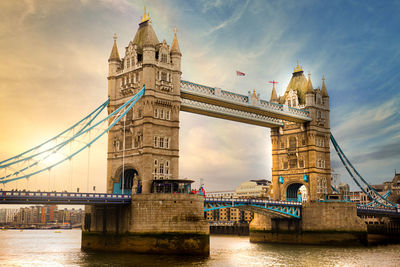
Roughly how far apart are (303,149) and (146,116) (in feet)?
121

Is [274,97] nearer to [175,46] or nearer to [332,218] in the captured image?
[332,218]

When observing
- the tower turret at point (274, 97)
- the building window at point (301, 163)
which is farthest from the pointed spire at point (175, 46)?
the building window at point (301, 163)

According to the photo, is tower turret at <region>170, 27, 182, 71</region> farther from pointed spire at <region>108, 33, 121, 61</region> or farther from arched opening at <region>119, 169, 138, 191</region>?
arched opening at <region>119, 169, 138, 191</region>

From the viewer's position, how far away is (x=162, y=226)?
53.1m

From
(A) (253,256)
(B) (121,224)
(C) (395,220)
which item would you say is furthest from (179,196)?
(C) (395,220)

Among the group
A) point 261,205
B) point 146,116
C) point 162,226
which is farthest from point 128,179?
point 261,205

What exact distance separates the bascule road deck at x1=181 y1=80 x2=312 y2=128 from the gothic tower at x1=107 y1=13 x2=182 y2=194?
4.24 meters

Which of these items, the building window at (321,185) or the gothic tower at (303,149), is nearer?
A: the building window at (321,185)

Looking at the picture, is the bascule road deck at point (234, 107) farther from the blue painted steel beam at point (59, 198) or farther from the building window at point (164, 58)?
the blue painted steel beam at point (59, 198)

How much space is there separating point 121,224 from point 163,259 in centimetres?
1008

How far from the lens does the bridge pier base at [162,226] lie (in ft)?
172

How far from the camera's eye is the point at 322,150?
87688 mm

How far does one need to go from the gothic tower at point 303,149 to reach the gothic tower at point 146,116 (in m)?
31.7

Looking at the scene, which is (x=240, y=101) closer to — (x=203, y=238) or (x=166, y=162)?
(x=166, y=162)
